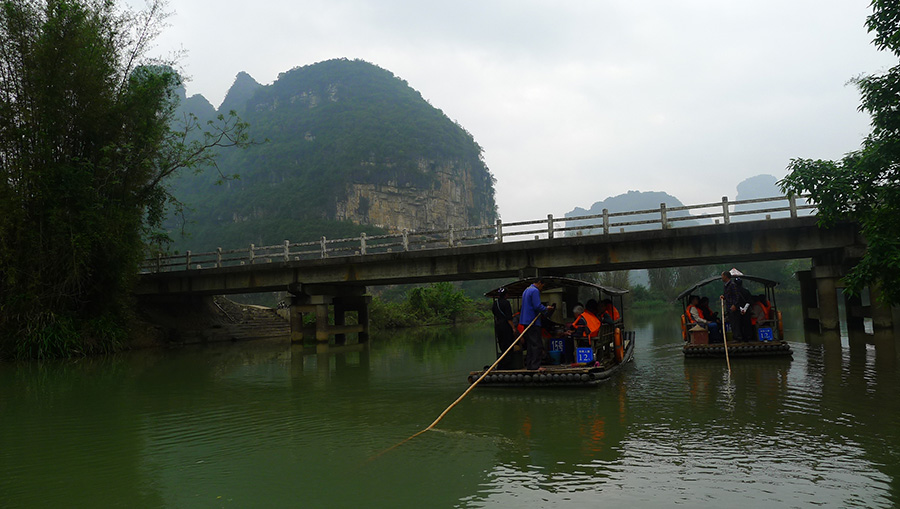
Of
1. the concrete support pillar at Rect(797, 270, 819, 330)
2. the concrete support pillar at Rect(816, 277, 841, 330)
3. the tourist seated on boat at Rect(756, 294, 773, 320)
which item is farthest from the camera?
the concrete support pillar at Rect(797, 270, 819, 330)

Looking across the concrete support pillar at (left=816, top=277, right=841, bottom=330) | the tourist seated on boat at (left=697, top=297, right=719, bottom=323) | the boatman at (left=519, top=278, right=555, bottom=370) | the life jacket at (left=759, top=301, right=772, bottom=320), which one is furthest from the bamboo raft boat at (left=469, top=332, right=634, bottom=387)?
the concrete support pillar at (left=816, top=277, right=841, bottom=330)

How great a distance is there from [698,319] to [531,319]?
6.21m

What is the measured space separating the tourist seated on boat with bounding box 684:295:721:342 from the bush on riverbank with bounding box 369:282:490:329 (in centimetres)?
2698

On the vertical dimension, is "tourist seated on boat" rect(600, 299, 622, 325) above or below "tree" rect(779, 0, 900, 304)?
below

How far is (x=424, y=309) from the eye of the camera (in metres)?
44.3

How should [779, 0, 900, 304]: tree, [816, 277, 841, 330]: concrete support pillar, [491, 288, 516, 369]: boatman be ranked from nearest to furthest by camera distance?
1. [779, 0, 900, 304]: tree
2. [491, 288, 516, 369]: boatman
3. [816, 277, 841, 330]: concrete support pillar

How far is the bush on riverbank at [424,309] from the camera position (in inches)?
1600

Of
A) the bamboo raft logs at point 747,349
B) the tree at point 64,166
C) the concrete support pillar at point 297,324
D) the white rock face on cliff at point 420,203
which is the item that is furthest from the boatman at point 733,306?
the white rock face on cliff at point 420,203

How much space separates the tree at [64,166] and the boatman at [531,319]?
18.6 meters

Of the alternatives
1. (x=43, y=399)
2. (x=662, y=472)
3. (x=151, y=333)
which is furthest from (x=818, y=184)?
(x=151, y=333)

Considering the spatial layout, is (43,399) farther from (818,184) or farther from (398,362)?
(818,184)

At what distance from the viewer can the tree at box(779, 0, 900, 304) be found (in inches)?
381

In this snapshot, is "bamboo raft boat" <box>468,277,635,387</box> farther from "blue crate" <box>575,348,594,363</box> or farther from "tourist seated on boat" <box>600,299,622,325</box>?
"tourist seated on boat" <box>600,299,622,325</box>

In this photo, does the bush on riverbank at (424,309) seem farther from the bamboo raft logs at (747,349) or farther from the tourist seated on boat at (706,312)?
the bamboo raft logs at (747,349)
